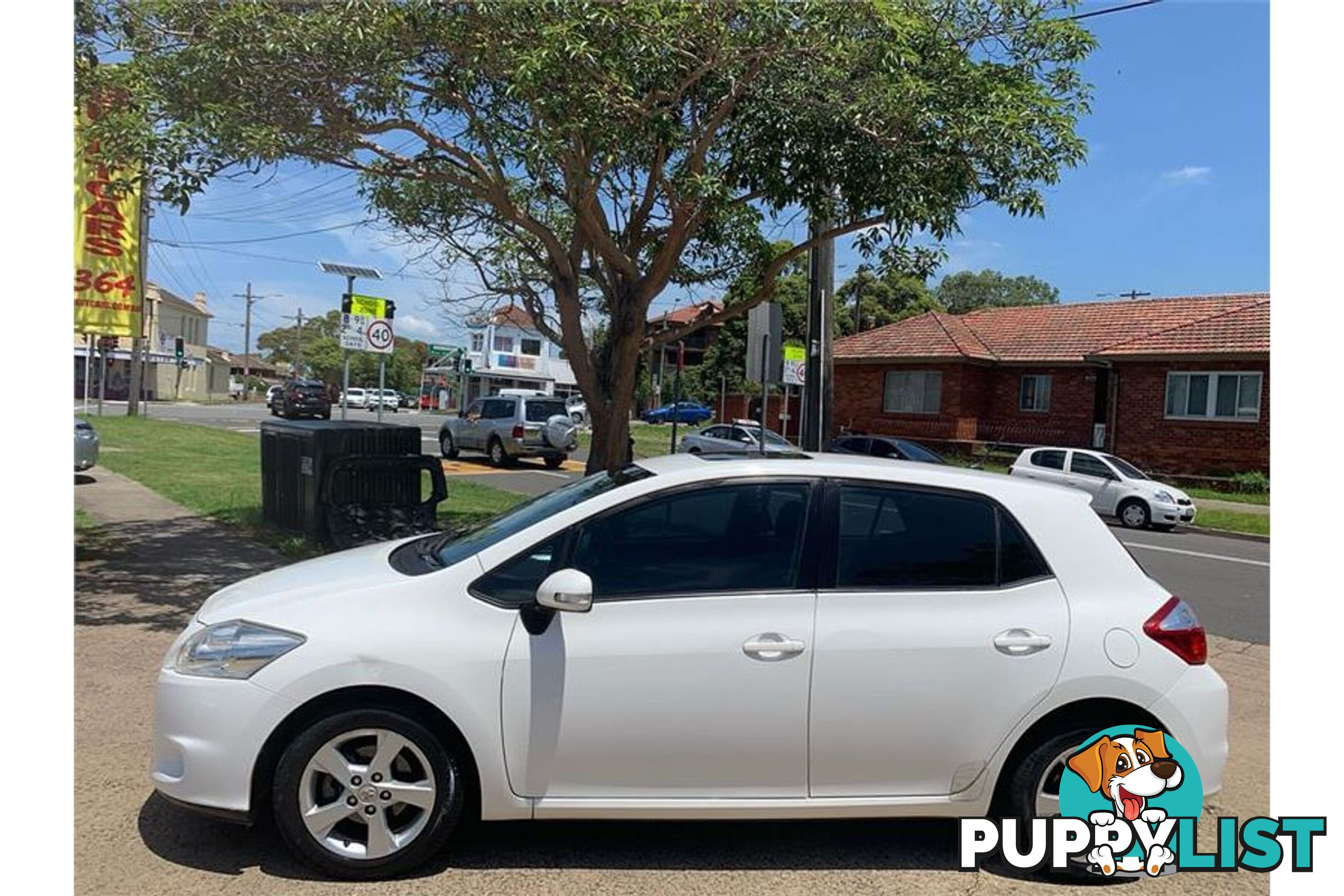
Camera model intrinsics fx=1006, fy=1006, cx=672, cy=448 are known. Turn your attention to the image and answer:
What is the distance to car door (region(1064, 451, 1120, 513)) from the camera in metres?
19.0

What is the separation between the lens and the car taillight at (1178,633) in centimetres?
384

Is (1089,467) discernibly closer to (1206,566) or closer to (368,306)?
(1206,566)

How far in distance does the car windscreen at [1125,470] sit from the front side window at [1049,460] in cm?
80

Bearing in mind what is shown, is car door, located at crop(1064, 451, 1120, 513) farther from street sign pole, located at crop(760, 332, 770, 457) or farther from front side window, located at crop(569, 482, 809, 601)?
front side window, located at crop(569, 482, 809, 601)

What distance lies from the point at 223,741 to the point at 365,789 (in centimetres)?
53

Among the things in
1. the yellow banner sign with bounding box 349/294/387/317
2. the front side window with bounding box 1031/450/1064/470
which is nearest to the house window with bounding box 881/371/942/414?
the front side window with bounding box 1031/450/1064/470

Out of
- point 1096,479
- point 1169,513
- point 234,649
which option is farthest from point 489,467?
point 234,649

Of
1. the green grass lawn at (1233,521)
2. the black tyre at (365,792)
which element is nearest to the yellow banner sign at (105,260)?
the black tyre at (365,792)

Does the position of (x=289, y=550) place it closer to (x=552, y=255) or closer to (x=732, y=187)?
(x=552, y=255)

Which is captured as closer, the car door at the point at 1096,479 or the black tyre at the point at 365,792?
the black tyre at the point at 365,792

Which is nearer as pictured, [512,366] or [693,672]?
[693,672]

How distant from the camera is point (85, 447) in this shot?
1555 centimetres

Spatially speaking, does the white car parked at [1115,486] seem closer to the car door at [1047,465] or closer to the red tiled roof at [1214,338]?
the car door at [1047,465]

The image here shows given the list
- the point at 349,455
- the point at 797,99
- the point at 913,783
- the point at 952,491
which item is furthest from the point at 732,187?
the point at 913,783
